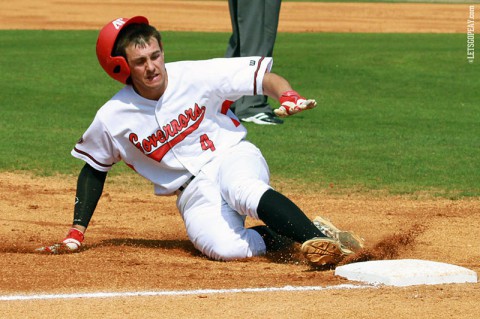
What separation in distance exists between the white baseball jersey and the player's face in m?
0.12

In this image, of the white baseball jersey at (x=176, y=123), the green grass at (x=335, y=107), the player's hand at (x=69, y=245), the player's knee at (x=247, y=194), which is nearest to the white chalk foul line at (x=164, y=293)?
the player's knee at (x=247, y=194)

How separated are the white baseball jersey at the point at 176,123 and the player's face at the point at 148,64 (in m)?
0.12

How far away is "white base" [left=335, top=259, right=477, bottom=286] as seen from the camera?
4.30 meters

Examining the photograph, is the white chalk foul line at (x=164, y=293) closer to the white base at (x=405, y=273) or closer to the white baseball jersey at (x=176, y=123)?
the white base at (x=405, y=273)

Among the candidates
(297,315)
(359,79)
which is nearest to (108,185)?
(297,315)

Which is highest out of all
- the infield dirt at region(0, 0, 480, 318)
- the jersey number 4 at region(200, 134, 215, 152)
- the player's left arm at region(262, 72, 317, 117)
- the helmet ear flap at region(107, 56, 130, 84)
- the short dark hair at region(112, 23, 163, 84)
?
the short dark hair at region(112, 23, 163, 84)

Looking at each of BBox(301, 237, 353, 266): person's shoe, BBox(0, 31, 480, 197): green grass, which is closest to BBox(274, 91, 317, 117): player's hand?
BBox(301, 237, 353, 266): person's shoe

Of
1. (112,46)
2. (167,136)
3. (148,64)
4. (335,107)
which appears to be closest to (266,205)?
(167,136)

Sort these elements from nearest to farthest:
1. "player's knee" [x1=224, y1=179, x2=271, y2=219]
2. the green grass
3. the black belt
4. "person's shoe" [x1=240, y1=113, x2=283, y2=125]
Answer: "player's knee" [x1=224, y1=179, x2=271, y2=219] < the black belt < the green grass < "person's shoe" [x1=240, y1=113, x2=283, y2=125]

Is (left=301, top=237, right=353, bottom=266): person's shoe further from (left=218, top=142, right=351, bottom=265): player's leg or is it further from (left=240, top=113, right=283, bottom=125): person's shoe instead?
(left=240, top=113, right=283, bottom=125): person's shoe

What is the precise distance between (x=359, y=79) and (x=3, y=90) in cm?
500

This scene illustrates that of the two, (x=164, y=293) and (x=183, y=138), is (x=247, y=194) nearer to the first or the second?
(x=183, y=138)

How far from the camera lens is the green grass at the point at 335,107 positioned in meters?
8.27

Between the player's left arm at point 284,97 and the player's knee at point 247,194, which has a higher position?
the player's left arm at point 284,97
